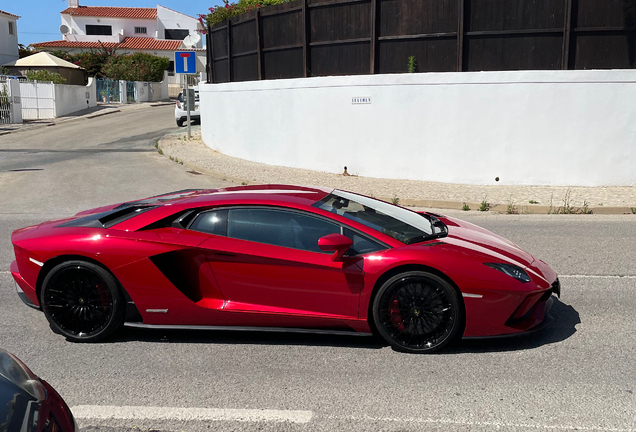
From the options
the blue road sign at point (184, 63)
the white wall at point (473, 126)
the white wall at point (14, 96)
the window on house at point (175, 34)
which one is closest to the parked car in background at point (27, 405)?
the white wall at point (473, 126)

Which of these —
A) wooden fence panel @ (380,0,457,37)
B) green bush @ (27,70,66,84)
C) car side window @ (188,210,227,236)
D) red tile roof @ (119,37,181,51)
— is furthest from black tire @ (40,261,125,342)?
red tile roof @ (119,37,181,51)

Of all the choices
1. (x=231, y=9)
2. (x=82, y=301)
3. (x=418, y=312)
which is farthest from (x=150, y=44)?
(x=418, y=312)

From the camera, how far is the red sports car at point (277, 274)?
15.5 ft

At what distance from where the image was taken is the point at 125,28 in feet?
215

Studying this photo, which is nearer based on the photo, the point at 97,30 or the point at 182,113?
the point at 182,113

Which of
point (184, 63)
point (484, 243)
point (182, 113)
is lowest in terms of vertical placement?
point (484, 243)

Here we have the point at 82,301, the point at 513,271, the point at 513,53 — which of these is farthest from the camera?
the point at 513,53

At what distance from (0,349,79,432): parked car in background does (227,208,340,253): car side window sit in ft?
7.47

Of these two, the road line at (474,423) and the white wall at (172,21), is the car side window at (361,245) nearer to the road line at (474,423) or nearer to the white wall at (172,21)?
the road line at (474,423)

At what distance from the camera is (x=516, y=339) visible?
5109 millimetres

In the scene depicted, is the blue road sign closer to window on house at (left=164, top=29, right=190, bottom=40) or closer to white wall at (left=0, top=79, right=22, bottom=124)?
white wall at (left=0, top=79, right=22, bottom=124)

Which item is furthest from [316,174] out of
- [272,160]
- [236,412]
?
[236,412]

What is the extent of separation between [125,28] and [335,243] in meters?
67.0

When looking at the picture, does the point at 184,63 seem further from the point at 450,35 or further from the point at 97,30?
the point at 97,30
